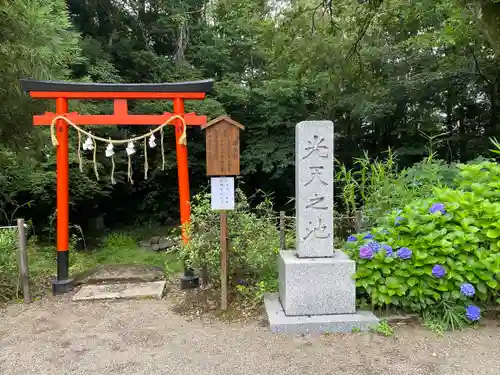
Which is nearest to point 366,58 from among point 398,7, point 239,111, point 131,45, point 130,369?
point 398,7

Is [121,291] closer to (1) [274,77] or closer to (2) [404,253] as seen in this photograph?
(2) [404,253]

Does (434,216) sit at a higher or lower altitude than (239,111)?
lower

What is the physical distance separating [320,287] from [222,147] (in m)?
1.57

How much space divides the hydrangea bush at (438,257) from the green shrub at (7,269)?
145 inches

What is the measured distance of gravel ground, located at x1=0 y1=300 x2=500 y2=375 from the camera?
103 inches

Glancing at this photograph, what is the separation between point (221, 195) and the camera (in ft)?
11.8

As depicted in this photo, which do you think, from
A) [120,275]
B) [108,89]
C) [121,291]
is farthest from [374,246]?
[108,89]

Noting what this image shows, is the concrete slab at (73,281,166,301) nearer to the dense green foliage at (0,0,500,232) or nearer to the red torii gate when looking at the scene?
the red torii gate

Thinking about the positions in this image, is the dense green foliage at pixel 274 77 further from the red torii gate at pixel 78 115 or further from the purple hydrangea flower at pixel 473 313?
the purple hydrangea flower at pixel 473 313

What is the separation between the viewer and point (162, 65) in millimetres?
9930

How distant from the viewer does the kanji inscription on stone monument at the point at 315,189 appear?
132 inches

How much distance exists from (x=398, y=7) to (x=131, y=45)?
261 inches

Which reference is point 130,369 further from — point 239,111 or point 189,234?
point 239,111

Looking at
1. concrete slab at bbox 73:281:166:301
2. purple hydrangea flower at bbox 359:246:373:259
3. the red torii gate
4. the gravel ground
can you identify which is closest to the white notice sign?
the red torii gate
